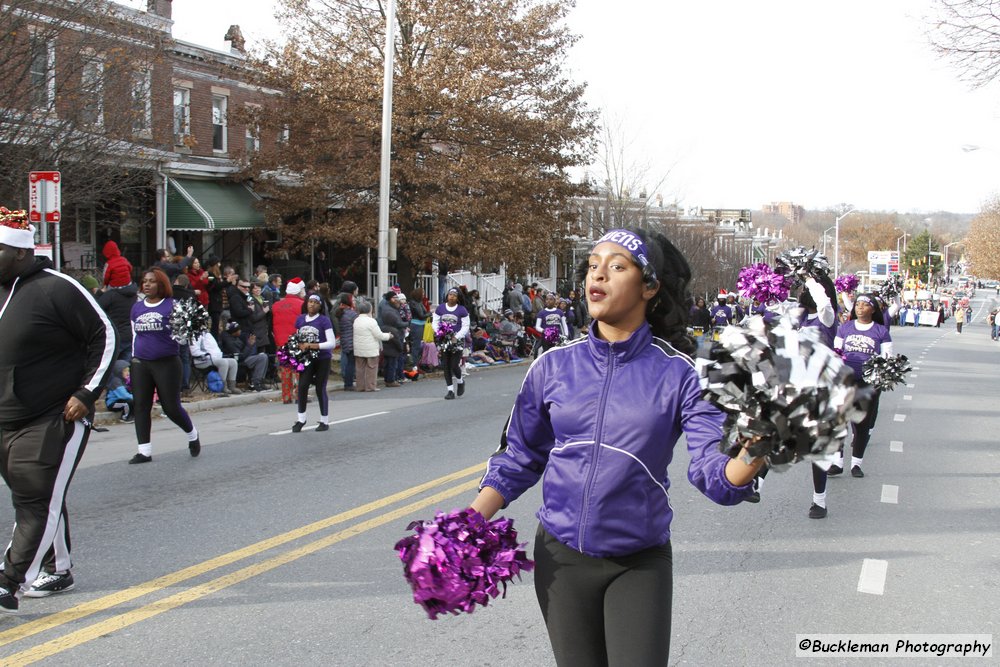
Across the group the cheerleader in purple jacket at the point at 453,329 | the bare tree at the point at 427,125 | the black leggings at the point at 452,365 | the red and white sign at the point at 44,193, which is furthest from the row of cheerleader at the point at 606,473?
the bare tree at the point at 427,125

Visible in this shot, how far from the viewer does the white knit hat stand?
491 centimetres

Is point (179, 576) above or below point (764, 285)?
below

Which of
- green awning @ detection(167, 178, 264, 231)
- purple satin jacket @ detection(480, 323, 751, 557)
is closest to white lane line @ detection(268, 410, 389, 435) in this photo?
purple satin jacket @ detection(480, 323, 751, 557)

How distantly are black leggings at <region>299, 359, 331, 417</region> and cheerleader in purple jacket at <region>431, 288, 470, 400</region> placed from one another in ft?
12.1

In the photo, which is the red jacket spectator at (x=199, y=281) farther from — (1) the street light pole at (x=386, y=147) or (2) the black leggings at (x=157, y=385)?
(2) the black leggings at (x=157, y=385)

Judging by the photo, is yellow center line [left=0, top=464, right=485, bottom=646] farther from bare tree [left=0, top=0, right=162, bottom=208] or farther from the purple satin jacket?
bare tree [left=0, top=0, right=162, bottom=208]

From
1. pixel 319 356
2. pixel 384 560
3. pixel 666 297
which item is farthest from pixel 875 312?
pixel 666 297

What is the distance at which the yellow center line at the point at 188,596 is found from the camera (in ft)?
14.4

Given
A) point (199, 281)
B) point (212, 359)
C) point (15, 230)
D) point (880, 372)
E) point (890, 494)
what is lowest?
point (890, 494)

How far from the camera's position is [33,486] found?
4902 mm

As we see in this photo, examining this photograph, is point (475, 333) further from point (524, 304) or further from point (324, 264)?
point (324, 264)

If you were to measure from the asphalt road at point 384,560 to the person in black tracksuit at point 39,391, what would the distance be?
0.36 meters

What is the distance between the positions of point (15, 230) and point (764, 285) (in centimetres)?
656

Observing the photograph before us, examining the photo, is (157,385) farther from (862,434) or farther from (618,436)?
(618,436)
